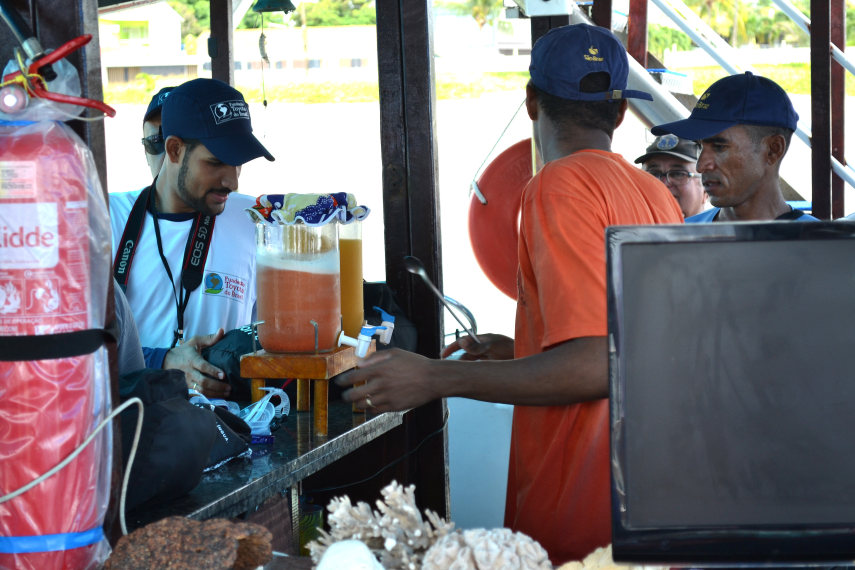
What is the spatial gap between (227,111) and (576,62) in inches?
55.9

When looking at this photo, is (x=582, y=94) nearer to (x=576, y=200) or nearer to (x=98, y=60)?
(x=576, y=200)

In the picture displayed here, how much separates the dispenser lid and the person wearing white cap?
2.39 meters

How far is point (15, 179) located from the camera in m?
Result: 1.05

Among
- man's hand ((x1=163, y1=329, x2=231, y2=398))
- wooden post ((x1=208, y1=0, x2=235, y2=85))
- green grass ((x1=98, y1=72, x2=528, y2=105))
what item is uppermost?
green grass ((x1=98, y1=72, x2=528, y2=105))

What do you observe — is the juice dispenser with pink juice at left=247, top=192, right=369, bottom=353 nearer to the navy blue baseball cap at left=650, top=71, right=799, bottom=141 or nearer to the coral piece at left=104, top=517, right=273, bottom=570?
the coral piece at left=104, top=517, right=273, bottom=570

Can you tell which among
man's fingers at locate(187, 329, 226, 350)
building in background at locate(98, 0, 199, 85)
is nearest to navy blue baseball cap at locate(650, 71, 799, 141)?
man's fingers at locate(187, 329, 226, 350)

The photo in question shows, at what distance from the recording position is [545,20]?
13.4ft

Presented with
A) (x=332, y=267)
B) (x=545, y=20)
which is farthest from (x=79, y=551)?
(x=545, y=20)

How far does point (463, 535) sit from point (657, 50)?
37.6 m

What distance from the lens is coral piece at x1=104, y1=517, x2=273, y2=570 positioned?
1070 millimetres

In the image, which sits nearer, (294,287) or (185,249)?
(294,287)

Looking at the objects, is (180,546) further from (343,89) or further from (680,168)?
(343,89)

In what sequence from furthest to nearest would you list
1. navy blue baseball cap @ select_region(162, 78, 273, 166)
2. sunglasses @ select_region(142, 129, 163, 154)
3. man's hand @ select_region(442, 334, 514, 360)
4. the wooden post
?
the wooden post
sunglasses @ select_region(142, 129, 163, 154)
navy blue baseball cap @ select_region(162, 78, 273, 166)
man's hand @ select_region(442, 334, 514, 360)

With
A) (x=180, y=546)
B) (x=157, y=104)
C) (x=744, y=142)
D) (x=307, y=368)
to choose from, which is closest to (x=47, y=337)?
(x=180, y=546)
